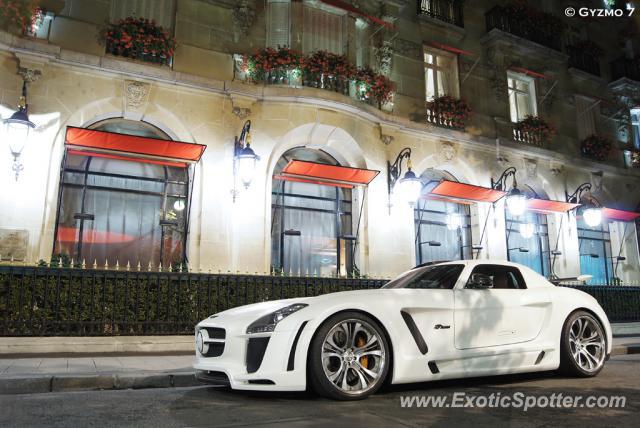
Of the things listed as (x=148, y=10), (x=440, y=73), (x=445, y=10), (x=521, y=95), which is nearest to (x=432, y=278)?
(x=148, y=10)

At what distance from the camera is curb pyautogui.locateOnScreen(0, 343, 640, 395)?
5.02m

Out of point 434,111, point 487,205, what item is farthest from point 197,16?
point 487,205

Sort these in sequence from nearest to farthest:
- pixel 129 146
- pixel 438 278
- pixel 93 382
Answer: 1. pixel 93 382
2. pixel 438 278
3. pixel 129 146

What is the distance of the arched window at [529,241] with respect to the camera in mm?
16203

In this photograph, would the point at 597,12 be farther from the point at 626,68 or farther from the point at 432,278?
the point at 432,278

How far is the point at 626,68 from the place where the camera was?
67.5 ft

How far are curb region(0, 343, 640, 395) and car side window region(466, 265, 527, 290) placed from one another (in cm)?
337

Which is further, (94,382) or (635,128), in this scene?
(635,128)

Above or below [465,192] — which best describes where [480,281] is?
below

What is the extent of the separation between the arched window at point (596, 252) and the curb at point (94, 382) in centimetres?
1619

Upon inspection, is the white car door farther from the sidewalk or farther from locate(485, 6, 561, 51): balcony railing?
locate(485, 6, 561, 51): balcony railing

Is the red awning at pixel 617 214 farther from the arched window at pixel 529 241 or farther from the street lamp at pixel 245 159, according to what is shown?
the street lamp at pixel 245 159

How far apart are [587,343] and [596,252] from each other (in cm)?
1463

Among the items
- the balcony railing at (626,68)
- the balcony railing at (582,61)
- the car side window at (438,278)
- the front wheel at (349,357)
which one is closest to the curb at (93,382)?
the front wheel at (349,357)
